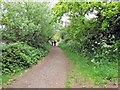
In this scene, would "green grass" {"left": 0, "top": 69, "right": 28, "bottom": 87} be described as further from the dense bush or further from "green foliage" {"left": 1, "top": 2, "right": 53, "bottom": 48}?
"green foliage" {"left": 1, "top": 2, "right": 53, "bottom": 48}

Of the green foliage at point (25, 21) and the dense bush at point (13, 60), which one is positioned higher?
the green foliage at point (25, 21)

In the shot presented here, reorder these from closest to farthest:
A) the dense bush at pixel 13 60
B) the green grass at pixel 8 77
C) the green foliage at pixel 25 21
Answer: the green grass at pixel 8 77 → the dense bush at pixel 13 60 → the green foliage at pixel 25 21

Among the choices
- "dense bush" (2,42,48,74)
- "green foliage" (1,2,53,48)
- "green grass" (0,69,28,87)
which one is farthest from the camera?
"green foliage" (1,2,53,48)

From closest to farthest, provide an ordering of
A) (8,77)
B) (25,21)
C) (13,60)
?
1. (8,77)
2. (13,60)
3. (25,21)

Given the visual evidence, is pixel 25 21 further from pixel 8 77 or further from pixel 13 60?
pixel 8 77

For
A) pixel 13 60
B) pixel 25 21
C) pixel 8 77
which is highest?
pixel 25 21

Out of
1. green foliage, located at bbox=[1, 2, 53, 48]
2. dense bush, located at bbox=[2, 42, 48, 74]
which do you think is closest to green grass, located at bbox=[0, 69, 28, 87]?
dense bush, located at bbox=[2, 42, 48, 74]

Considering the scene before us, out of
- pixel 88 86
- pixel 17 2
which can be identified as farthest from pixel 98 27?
pixel 17 2

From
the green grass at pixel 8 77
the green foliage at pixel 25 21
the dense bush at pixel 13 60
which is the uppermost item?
the green foliage at pixel 25 21

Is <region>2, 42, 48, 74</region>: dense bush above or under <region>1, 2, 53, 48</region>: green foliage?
under

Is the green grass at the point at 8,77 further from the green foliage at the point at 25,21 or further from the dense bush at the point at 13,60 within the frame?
the green foliage at the point at 25,21

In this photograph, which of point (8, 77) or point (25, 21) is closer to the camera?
point (8, 77)

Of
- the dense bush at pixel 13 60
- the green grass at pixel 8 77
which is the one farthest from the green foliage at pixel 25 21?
the green grass at pixel 8 77

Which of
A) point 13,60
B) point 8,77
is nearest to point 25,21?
point 13,60
